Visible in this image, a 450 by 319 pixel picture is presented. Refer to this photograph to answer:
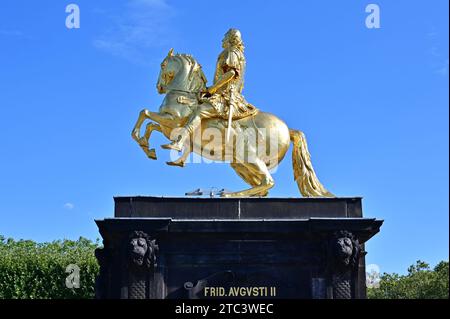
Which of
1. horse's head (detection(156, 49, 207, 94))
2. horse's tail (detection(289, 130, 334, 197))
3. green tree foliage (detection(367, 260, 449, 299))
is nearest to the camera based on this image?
horse's tail (detection(289, 130, 334, 197))

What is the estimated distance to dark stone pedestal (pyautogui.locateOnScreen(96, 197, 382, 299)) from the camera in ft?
64.8

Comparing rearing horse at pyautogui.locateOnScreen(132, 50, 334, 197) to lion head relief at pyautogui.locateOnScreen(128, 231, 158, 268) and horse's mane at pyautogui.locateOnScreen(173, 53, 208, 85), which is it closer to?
horse's mane at pyautogui.locateOnScreen(173, 53, 208, 85)

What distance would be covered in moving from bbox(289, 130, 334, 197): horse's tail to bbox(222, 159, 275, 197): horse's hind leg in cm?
94

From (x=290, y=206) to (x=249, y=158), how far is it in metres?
2.06

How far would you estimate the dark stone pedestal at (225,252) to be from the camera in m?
19.8

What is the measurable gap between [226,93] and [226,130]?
1.22 m

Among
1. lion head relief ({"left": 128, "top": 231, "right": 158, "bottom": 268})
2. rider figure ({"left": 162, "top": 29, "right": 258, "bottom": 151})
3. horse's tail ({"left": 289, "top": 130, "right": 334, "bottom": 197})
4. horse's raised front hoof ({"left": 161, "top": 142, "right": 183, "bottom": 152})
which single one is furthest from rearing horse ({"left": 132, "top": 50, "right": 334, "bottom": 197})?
lion head relief ({"left": 128, "top": 231, "right": 158, "bottom": 268})

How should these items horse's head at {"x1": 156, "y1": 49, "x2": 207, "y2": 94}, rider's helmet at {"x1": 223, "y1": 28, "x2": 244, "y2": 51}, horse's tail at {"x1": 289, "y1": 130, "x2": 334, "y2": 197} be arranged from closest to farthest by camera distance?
horse's tail at {"x1": 289, "y1": 130, "x2": 334, "y2": 197} → horse's head at {"x1": 156, "y1": 49, "x2": 207, "y2": 94} → rider's helmet at {"x1": 223, "y1": 28, "x2": 244, "y2": 51}

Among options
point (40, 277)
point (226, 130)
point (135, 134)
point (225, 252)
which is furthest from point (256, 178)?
point (40, 277)

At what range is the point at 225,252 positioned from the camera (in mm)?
20188
